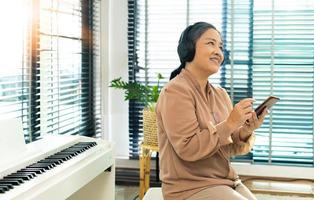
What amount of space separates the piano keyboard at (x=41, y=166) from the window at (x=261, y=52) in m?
1.64

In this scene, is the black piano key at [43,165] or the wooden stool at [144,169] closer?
the black piano key at [43,165]

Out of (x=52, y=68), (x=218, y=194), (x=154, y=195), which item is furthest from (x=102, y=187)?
(x=218, y=194)

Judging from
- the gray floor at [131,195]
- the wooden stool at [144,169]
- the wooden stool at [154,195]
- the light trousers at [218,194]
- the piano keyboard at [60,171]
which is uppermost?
the piano keyboard at [60,171]

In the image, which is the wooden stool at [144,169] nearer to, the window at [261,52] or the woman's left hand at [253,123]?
the window at [261,52]

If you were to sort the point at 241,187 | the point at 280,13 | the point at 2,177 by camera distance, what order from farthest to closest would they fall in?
the point at 280,13
the point at 241,187
the point at 2,177

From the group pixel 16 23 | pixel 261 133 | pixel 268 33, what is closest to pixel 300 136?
pixel 261 133

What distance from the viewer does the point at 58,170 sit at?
1950 millimetres

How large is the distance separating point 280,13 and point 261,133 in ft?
3.37

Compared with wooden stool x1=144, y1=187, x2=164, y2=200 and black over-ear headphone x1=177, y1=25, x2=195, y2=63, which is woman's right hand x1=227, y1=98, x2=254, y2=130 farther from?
wooden stool x1=144, y1=187, x2=164, y2=200

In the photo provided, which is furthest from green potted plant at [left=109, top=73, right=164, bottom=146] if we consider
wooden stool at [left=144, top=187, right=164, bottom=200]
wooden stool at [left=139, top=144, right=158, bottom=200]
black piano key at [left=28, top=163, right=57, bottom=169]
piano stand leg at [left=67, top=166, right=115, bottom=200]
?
black piano key at [left=28, top=163, right=57, bottom=169]

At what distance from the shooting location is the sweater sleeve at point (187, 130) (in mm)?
1877

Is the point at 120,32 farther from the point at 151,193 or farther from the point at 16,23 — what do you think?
the point at 151,193

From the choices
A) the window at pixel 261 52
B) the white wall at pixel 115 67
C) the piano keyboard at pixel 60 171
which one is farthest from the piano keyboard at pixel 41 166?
the window at pixel 261 52

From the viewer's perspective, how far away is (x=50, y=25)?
3.03m
